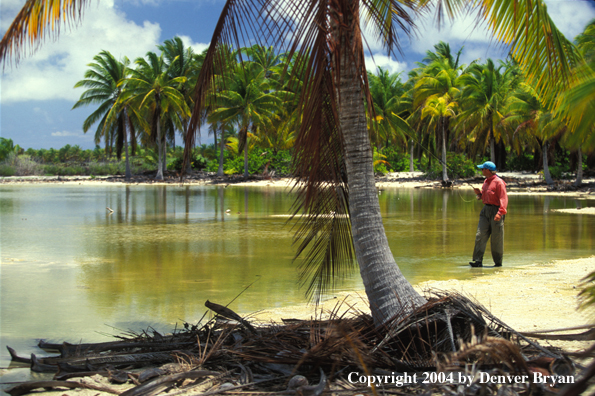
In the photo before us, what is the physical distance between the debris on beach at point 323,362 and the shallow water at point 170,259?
0.96 metres

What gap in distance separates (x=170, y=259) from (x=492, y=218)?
5552mm

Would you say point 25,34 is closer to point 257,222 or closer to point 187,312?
point 187,312

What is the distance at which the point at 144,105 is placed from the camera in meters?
36.6

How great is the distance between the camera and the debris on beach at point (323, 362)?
2631mm

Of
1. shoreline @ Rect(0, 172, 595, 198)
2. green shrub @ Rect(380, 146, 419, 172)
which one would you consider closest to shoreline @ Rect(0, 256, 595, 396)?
shoreline @ Rect(0, 172, 595, 198)

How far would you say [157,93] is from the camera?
1481 inches

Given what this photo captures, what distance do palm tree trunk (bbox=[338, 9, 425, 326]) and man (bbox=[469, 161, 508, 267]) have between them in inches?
172

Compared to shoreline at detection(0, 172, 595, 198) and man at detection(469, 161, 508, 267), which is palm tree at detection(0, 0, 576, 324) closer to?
man at detection(469, 161, 508, 267)

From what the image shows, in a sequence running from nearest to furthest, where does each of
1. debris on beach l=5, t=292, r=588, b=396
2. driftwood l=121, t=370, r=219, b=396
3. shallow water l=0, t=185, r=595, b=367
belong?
1. debris on beach l=5, t=292, r=588, b=396
2. driftwood l=121, t=370, r=219, b=396
3. shallow water l=0, t=185, r=595, b=367

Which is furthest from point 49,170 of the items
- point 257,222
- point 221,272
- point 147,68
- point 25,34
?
point 25,34

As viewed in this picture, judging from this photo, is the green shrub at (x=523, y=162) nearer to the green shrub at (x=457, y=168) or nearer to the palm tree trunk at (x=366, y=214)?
the green shrub at (x=457, y=168)

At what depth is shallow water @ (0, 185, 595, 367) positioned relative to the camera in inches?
209

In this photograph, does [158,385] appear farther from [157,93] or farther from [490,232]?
[157,93]

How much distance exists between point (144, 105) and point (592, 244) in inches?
1314
